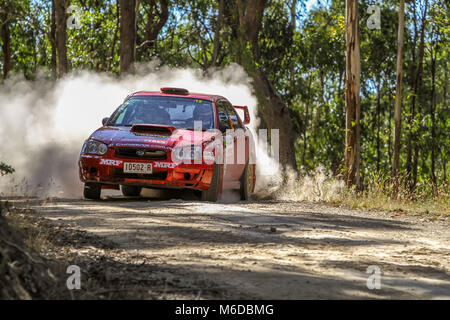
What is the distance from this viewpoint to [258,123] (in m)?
24.9

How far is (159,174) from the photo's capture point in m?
10.8

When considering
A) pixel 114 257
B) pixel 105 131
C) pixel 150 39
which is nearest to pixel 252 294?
pixel 114 257

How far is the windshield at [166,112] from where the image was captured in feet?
38.7

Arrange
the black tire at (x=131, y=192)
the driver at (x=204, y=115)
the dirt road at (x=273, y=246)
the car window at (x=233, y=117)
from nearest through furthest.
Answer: the dirt road at (x=273, y=246), the driver at (x=204, y=115), the car window at (x=233, y=117), the black tire at (x=131, y=192)

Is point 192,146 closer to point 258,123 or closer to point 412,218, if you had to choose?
point 412,218

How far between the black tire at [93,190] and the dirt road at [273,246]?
77 centimetres

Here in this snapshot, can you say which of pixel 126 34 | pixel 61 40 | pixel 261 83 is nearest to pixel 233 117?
pixel 261 83

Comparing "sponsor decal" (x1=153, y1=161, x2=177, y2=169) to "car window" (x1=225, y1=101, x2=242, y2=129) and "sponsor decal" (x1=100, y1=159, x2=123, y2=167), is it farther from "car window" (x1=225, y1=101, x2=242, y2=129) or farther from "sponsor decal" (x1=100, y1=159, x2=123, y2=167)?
"car window" (x1=225, y1=101, x2=242, y2=129)

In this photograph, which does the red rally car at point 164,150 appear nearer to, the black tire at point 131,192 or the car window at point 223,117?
the car window at point 223,117

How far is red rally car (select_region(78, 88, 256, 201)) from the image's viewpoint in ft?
35.4

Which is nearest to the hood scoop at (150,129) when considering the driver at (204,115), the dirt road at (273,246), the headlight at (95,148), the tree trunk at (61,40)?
the headlight at (95,148)

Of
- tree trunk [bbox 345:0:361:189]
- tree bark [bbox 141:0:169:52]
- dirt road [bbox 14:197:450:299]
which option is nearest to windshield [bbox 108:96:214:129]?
dirt road [bbox 14:197:450:299]

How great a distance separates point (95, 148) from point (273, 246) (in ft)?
15.5
